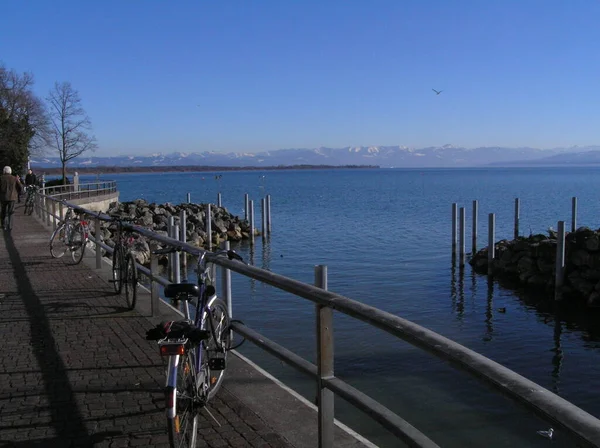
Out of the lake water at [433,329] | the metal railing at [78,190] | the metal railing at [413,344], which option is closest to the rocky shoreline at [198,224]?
the metal railing at [78,190]

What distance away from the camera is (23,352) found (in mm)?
6387

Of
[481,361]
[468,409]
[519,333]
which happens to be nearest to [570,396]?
[468,409]

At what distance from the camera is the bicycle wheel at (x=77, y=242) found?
12898 mm

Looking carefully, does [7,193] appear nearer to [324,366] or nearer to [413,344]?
[324,366]

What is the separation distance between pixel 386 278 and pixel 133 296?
567 inches

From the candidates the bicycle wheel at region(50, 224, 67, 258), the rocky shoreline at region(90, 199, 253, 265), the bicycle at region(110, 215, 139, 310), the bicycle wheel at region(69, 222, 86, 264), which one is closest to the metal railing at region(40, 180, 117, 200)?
the rocky shoreline at region(90, 199, 253, 265)

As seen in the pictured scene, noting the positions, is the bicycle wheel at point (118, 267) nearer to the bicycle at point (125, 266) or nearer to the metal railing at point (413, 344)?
the bicycle at point (125, 266)

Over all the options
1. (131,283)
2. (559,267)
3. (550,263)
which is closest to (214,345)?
(131,283)

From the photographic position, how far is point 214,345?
495 centimetres

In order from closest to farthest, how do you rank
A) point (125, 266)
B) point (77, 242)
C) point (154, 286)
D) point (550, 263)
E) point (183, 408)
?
point (183, 408) → point (154, 286) → point (125, 266) → point (77, 242) → point (550, 263)

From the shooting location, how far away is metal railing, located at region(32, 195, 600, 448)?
1914 mm

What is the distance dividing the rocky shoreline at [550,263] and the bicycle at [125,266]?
45.7 feet

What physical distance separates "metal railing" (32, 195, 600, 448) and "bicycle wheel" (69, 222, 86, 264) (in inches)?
342

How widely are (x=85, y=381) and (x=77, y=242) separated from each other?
808cm
